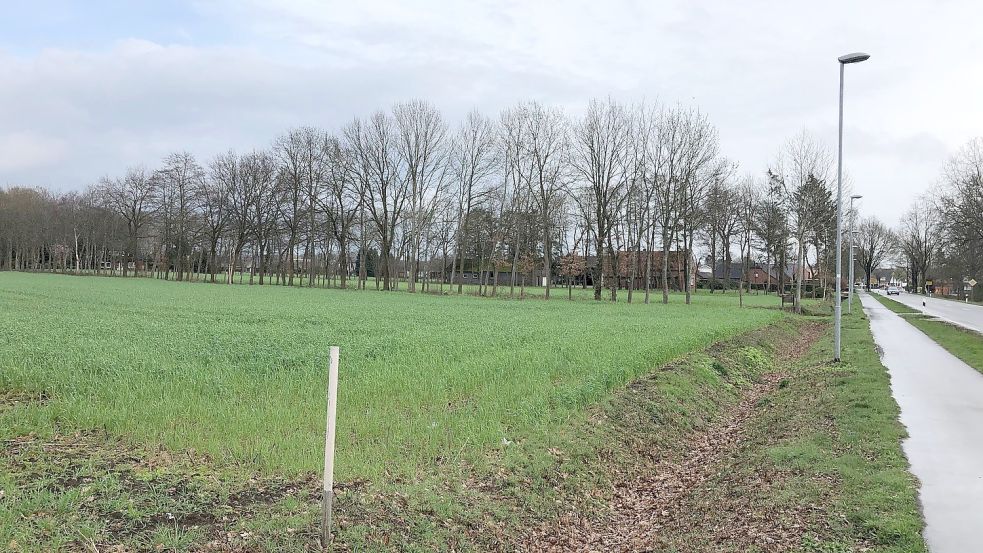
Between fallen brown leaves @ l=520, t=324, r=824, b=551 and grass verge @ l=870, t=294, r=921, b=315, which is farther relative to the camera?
grass verge @ l=870, t=294, r=921, b=315

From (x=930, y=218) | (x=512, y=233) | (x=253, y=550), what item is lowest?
(x=253, y=550)

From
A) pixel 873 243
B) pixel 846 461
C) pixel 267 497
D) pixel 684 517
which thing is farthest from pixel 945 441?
pixel 873 243

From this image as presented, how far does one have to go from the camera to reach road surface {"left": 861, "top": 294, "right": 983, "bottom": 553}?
535cm

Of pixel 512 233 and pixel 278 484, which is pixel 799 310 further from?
pixel 278 484

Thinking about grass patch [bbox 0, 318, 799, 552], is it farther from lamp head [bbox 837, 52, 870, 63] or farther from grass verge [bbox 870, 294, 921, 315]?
grass verge [bbox 870, 294, 921, 315]

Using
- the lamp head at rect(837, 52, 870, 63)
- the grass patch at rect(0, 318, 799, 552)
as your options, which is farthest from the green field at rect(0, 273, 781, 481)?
the lamp head at rect(837, 52, 870, 63)

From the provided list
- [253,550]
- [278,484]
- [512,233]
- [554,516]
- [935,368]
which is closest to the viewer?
[253,550]

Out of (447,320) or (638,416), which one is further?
(447,320)

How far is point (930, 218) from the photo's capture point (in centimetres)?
8838

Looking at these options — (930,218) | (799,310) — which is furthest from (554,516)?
(930,218)

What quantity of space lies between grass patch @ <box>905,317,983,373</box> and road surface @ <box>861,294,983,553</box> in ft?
1.69

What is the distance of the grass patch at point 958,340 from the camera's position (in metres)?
16.7

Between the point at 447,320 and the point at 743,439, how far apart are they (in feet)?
47.0

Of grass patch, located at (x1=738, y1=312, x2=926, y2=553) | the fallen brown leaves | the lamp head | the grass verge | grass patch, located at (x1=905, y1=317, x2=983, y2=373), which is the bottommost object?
the fallen brown leaves
